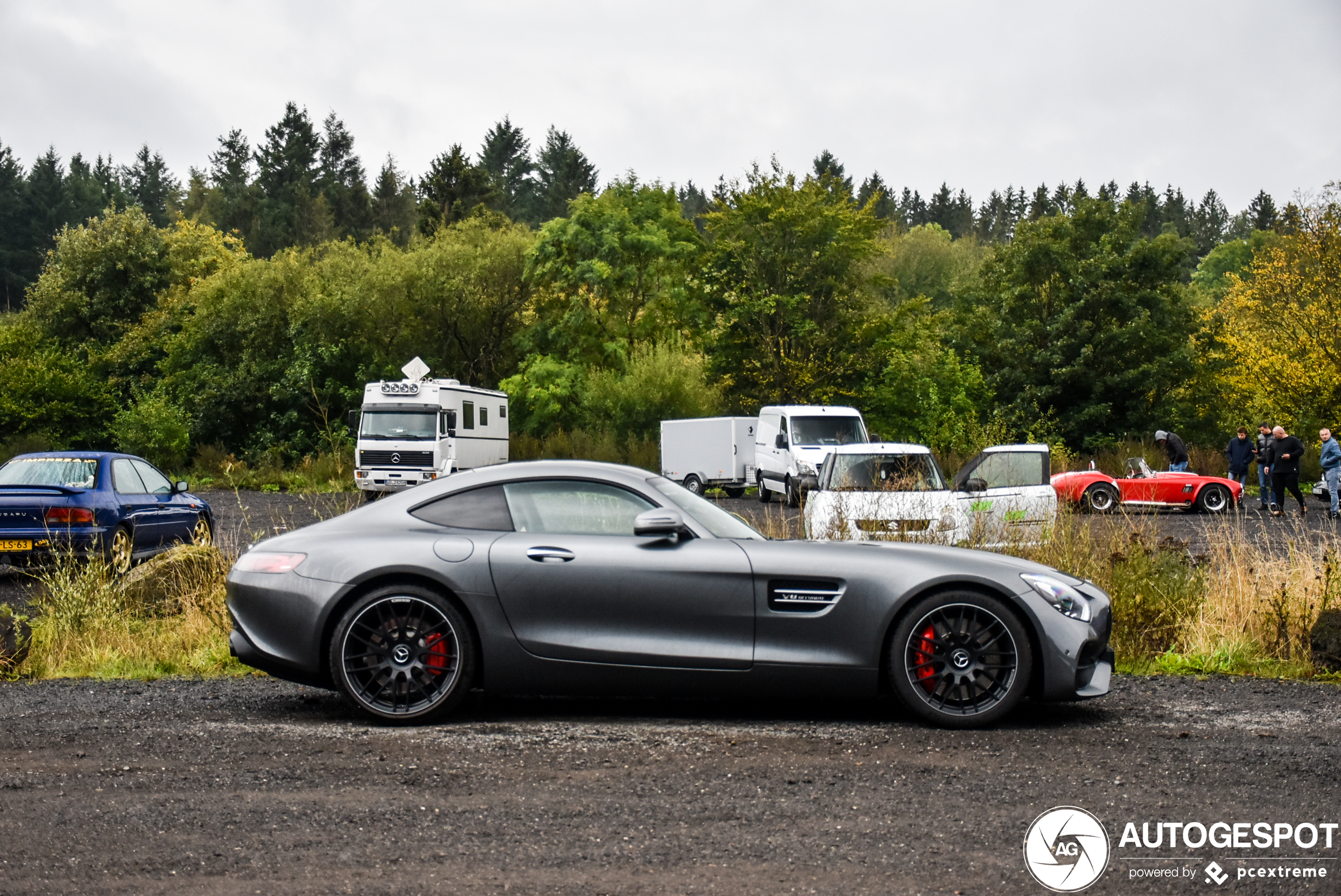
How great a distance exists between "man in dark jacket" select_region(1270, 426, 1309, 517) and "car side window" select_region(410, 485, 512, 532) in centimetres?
2119

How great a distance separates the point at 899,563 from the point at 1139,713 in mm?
1632

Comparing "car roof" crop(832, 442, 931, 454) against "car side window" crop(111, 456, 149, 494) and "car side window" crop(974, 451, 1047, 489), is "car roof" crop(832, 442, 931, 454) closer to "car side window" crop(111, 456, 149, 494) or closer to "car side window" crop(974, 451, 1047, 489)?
"car side window" crop(974, 451, 1047, 489)

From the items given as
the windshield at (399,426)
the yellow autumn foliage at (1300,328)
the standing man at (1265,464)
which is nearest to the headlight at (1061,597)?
the standing man at (1265,464)

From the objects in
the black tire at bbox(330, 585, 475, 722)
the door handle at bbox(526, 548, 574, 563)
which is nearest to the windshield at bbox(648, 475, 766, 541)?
the door handle at bbox(526, 548, 574, 563)

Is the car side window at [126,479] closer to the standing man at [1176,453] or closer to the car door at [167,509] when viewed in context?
the car door at [167,509]

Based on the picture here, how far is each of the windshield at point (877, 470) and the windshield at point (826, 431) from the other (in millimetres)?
11823

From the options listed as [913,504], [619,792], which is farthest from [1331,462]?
[619,792]

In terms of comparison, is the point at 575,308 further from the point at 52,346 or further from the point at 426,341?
the point at 52,346

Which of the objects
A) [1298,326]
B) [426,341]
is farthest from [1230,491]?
[426,341]

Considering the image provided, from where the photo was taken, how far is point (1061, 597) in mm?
6176

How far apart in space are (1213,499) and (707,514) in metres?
21.9

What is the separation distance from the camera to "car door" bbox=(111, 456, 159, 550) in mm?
13758

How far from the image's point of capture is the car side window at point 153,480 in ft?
48.5

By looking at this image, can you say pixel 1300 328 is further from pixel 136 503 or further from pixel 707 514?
pixel 707 514
